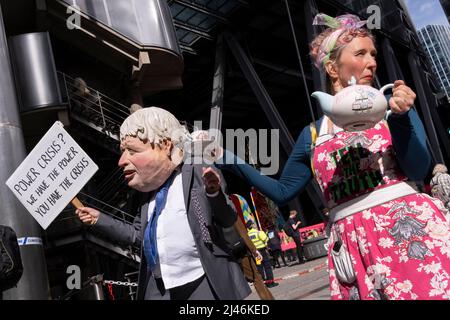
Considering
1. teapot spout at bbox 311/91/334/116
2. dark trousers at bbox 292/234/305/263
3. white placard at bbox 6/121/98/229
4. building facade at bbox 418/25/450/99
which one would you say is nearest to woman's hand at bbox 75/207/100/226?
white placard at bbox 6/121/98/229

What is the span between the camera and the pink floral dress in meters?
1.65

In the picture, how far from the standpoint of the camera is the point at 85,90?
12.8m

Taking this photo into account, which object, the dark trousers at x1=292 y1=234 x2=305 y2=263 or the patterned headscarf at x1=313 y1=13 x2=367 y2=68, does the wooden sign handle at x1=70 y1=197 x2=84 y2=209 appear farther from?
the dark trousers at x1=292 y1=234 x2=305 y2=263

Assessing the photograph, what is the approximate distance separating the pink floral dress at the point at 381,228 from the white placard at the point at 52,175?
1.96 meters

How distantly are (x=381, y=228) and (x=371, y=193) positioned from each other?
161 millimetres

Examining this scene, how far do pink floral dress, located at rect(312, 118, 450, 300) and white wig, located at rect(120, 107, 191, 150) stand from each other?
100 centimetres

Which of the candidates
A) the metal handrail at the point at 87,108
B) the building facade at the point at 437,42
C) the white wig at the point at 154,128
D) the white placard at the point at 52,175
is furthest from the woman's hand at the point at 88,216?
the building facade at the point at 437,42

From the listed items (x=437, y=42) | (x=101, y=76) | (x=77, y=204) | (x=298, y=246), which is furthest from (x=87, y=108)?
(x=437, y=42)

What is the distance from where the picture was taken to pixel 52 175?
10.6 ft

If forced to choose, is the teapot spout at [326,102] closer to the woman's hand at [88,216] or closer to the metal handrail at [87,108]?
the woman's hand at [88,216]

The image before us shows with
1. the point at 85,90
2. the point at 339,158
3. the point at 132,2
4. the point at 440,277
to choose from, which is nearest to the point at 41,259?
the point at 339,158

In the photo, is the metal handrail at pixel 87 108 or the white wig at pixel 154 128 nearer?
the white wig at pixel 154 128

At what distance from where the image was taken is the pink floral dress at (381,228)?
1646mm
